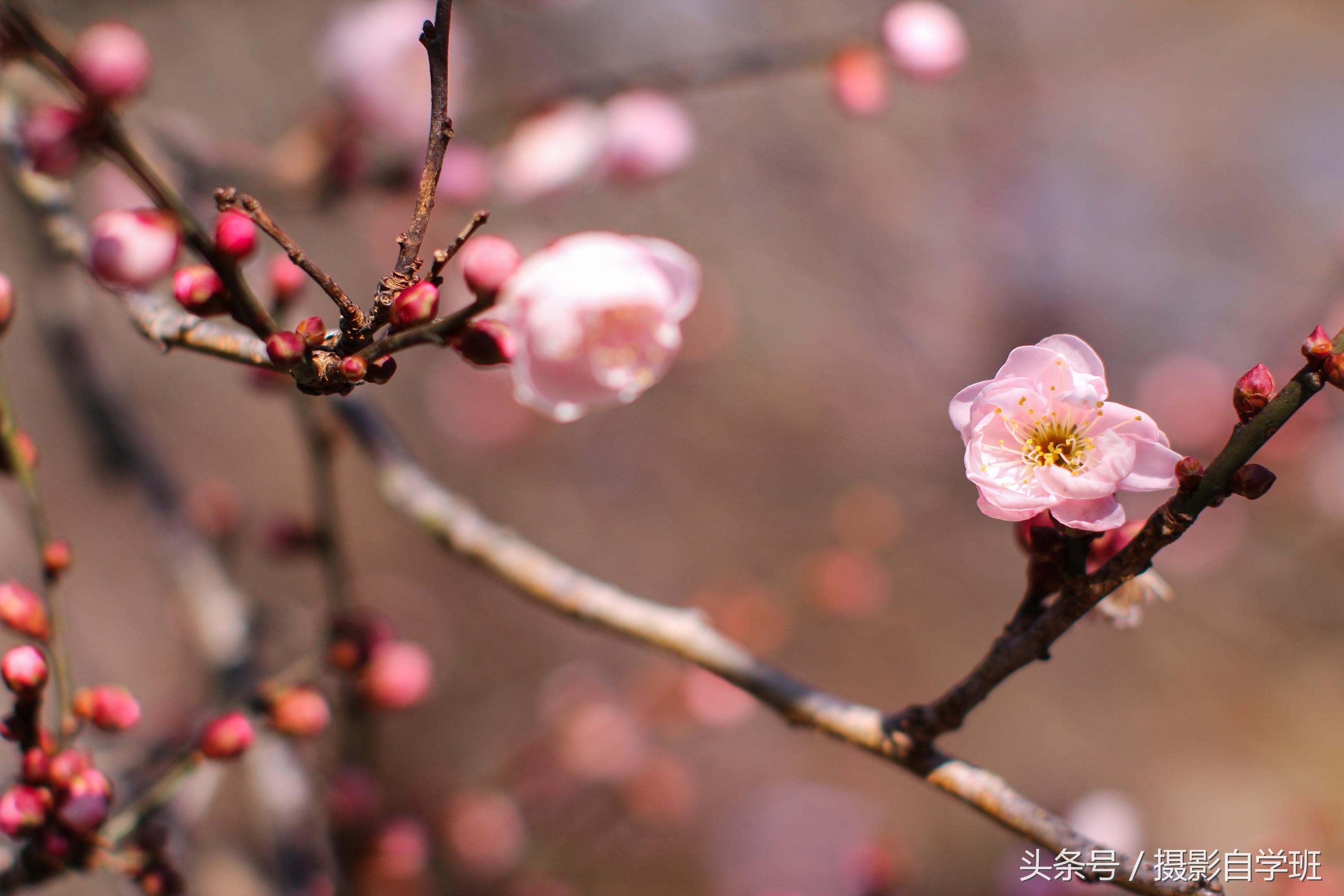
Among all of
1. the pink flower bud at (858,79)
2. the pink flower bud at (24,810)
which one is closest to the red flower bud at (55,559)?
the pink flower bud at (24,810)

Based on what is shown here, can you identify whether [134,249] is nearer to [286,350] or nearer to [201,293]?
[201,293]

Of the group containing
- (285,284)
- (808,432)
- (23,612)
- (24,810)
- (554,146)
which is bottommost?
(24,810)

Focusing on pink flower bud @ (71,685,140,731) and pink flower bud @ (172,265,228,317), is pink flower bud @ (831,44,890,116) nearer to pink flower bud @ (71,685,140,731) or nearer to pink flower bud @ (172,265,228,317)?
pink flower bud @ (172,265,228,317)

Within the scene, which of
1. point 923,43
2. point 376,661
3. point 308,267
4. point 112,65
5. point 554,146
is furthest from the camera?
point 554,146

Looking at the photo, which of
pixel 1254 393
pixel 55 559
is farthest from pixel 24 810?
pixel 1254 393

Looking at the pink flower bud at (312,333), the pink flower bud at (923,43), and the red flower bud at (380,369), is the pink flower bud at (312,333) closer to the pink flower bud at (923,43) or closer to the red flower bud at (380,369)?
the red flower bud at (380,369)

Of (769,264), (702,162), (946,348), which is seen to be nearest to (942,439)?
(946,348)
